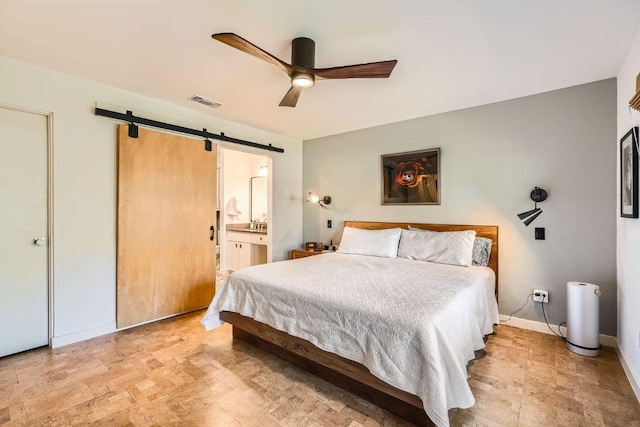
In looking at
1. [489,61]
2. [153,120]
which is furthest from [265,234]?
[489,61]

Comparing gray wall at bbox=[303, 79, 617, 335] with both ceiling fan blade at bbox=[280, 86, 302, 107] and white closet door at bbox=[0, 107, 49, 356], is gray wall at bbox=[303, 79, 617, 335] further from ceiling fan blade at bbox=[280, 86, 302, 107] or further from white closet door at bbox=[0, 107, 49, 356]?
white closet door at bbox=[0, 107, 49, 356]

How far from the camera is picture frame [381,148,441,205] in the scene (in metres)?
3.56

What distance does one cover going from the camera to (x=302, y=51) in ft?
6.52

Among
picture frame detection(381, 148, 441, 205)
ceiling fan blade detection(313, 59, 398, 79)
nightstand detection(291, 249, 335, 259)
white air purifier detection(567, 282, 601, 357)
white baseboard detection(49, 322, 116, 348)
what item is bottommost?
white baseboard detection(49, 322, 116, 348)

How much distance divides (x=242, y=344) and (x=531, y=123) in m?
3.59

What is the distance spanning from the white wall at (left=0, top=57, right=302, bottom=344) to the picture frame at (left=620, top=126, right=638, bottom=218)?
13.7 ft

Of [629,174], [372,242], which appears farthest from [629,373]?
[372,242]

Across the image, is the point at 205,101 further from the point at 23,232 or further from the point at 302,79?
the point at 23,232

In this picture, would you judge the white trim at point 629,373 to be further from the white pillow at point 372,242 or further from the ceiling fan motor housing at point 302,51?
the ceiling fan motor housing at point 302,51

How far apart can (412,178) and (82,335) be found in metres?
3.91

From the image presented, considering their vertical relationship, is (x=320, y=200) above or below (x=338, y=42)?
below

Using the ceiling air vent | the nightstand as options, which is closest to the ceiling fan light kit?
the ceiling air vent

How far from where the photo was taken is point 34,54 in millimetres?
2250

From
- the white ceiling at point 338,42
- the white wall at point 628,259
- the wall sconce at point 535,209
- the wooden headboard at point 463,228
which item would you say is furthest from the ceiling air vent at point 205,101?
the white wall at point 628,259
